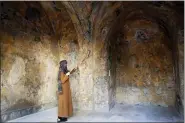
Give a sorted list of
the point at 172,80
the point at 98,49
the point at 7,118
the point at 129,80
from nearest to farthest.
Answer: the point at 7,118, the point at 98,49, the point at 172,80, the point at 129,80

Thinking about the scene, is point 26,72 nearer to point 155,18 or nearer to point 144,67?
point 144,67

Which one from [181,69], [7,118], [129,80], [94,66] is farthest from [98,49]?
[7,118]

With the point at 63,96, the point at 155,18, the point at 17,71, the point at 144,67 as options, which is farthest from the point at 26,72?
the point at 155,18

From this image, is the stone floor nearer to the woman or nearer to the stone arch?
the woman

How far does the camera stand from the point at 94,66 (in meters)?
6.84

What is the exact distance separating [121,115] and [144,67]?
2.00 m

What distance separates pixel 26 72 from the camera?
6469 mm

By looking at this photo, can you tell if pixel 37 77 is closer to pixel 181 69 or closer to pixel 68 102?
pixel 68 102

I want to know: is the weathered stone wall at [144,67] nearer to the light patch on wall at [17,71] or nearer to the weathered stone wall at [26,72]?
the weathered stone wall at [26,72]

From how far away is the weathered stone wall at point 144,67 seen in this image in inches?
288

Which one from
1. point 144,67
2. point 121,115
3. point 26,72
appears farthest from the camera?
point 144,67

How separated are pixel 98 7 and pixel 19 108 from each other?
11.1 feet

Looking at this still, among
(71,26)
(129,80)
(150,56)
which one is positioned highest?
(71,26)

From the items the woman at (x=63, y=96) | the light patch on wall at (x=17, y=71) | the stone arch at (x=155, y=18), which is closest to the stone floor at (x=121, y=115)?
the woman at (x=63, y=96)
